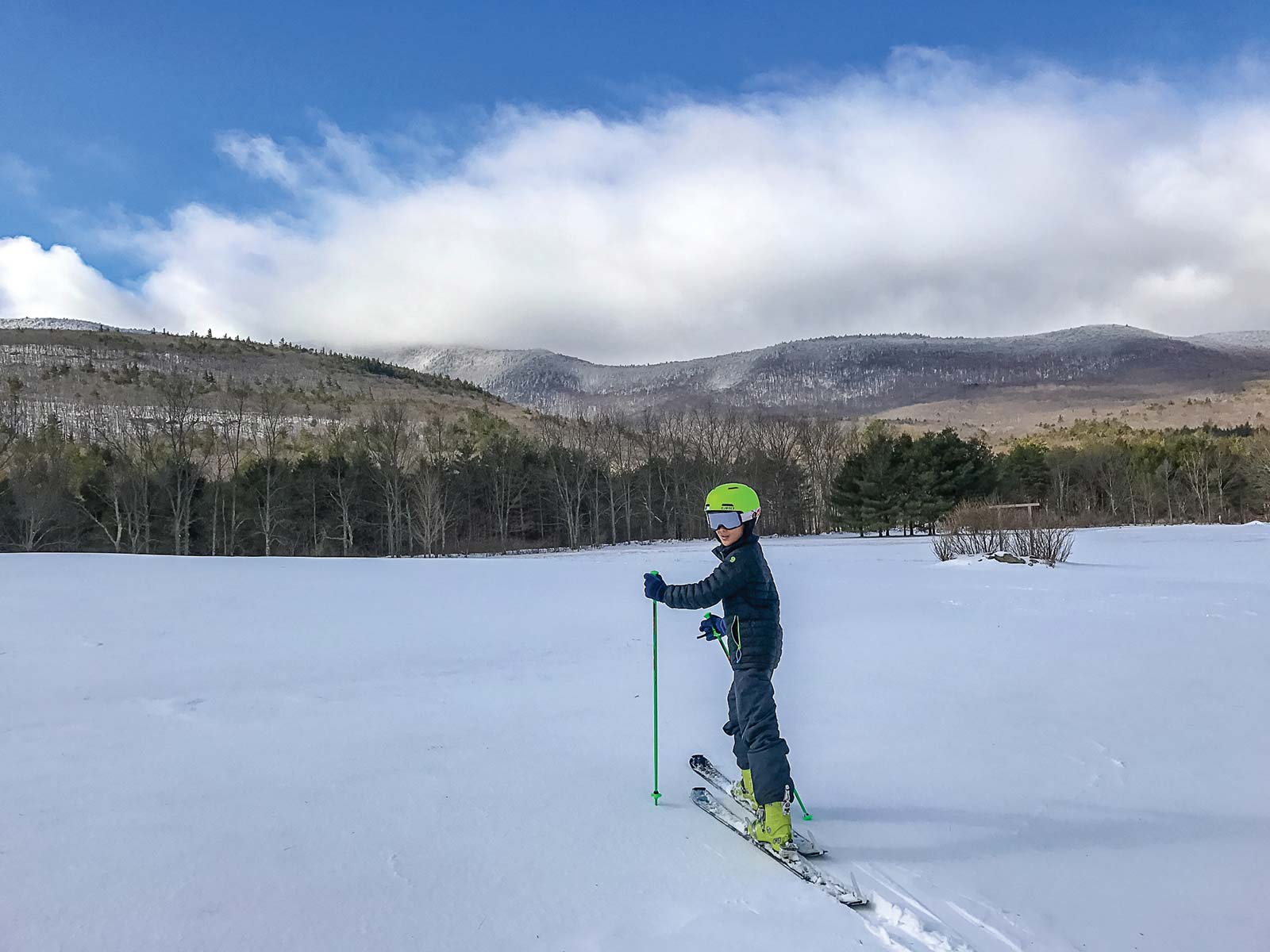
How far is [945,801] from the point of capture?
12.7 ft

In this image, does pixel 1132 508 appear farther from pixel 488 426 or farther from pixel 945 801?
pixel 945 801

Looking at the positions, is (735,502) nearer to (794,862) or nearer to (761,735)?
(761,735)

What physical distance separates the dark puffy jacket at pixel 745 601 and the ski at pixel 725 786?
744 mm

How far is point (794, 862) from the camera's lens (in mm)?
3170

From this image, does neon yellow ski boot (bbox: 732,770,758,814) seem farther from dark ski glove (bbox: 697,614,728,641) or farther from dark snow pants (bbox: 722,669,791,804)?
dark ski glove (bbox: 697,614,728,641)

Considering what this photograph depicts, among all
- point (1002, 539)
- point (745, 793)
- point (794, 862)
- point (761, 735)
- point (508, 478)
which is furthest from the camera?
point (508, 478)

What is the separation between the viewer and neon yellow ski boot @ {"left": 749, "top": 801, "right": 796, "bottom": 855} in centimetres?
327

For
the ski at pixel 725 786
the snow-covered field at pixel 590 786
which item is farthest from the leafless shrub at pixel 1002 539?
the ski at pixel 725 786

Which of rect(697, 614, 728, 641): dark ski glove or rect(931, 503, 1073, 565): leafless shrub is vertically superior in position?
rect(697, 614, 728, 641): dark ski glove

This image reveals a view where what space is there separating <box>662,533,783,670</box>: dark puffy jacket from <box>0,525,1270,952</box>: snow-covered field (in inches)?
33.4

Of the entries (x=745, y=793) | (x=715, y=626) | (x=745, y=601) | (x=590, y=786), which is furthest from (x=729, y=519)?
(x=590, y=786)

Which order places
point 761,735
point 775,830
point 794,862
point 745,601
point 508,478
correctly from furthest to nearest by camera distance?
point 508,478 → point 745,601 → point 761,735 → point 775,830 → point 794,862

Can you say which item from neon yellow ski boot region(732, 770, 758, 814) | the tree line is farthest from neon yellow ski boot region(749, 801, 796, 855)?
the tree line

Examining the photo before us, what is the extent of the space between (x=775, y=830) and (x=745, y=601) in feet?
3.29
